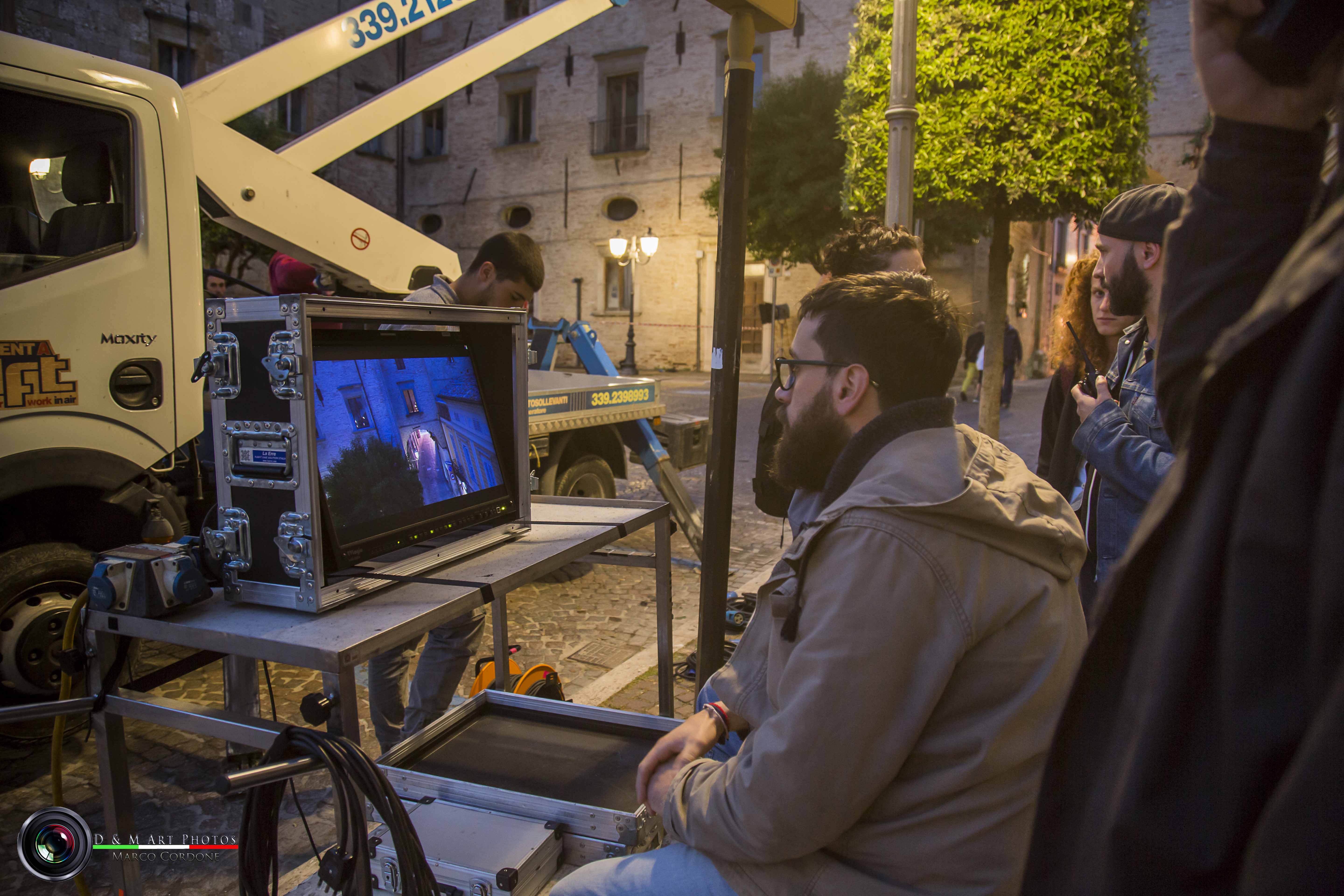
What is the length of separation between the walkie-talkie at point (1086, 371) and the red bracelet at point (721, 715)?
1.59 meters

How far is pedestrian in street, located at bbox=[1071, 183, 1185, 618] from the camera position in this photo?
7.86 feet

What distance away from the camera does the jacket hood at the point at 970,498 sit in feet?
4.42

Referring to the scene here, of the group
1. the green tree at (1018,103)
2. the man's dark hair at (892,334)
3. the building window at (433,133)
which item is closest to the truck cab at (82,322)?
the man's dark hair at (892,334)

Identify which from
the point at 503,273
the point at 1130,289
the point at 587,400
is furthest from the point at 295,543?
the point at 587,400

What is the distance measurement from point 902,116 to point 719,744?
3.71 meters

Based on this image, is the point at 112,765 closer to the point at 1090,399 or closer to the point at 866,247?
the point at 1090,399

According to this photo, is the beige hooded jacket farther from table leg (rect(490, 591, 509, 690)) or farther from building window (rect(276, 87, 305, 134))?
building window (rect(276, 87, 305, 134))

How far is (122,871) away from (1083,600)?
277 cm

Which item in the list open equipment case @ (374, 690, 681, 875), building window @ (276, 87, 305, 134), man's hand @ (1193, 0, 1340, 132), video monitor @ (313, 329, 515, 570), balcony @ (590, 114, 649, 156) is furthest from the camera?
balcony @ (590, 114, 649, 156)

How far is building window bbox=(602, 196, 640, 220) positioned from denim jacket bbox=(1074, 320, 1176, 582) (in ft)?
74.7

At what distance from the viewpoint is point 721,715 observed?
1778 millimetres

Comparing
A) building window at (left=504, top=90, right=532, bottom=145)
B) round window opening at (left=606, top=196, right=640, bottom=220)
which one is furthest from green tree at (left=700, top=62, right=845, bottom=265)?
building window at (left=504, top=90, right=532, bottom=145)

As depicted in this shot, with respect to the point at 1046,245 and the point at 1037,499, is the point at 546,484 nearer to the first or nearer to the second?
the point at 1037,499

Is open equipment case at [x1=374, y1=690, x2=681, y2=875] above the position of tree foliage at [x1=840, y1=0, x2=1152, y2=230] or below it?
below
